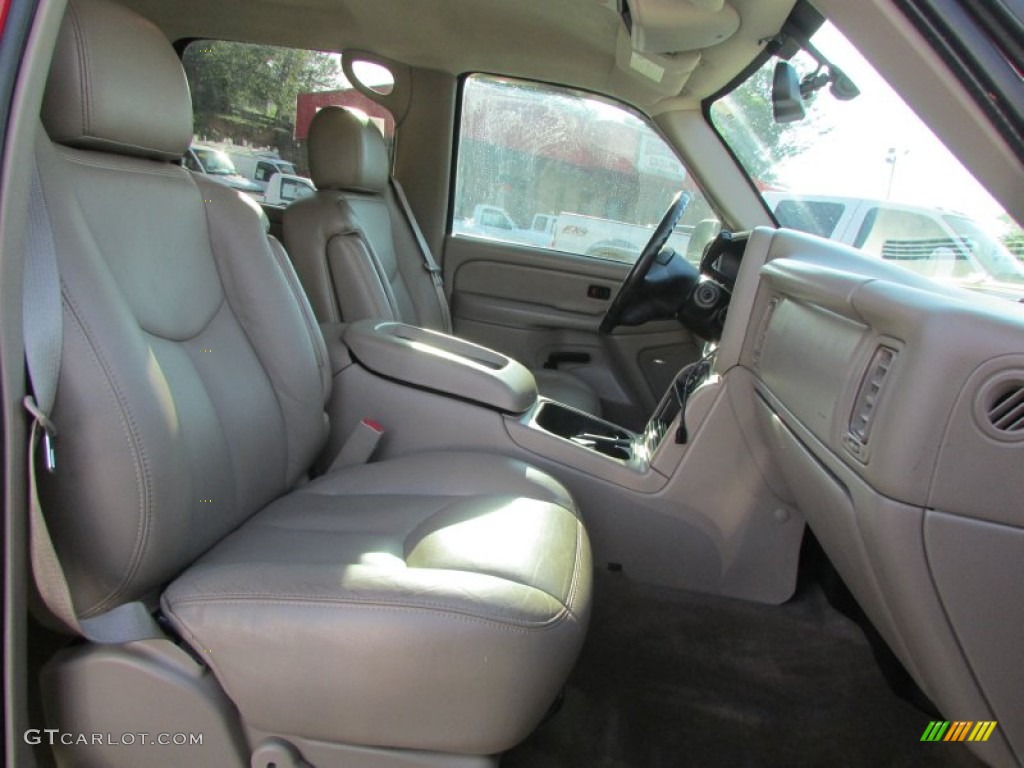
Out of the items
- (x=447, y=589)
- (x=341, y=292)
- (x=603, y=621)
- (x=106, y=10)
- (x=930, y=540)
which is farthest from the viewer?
(x=341, y=292)

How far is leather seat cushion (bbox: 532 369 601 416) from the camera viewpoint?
263cm

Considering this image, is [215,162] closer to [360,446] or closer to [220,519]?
[360,446]

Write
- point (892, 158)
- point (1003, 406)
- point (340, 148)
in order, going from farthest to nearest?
point (340, 148) → point (892, 158) → point (1003, 406)

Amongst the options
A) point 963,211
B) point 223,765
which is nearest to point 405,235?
point 963,211

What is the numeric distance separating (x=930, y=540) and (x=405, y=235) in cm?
234

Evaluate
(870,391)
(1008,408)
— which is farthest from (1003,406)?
(870,391)

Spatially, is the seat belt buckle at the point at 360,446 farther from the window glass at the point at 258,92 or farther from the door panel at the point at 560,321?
the window glass at the point at 258,92

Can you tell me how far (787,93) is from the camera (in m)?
1.79

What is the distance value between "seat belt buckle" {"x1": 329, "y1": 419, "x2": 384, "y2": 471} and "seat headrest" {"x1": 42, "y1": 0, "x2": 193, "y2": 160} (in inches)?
29.0

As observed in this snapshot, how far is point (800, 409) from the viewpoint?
115cm

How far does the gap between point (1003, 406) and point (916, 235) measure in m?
1.25

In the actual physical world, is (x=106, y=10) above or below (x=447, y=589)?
above

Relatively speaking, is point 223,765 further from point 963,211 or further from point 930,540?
point 963,211

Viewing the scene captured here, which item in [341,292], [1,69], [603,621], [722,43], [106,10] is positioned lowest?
[603,621]
